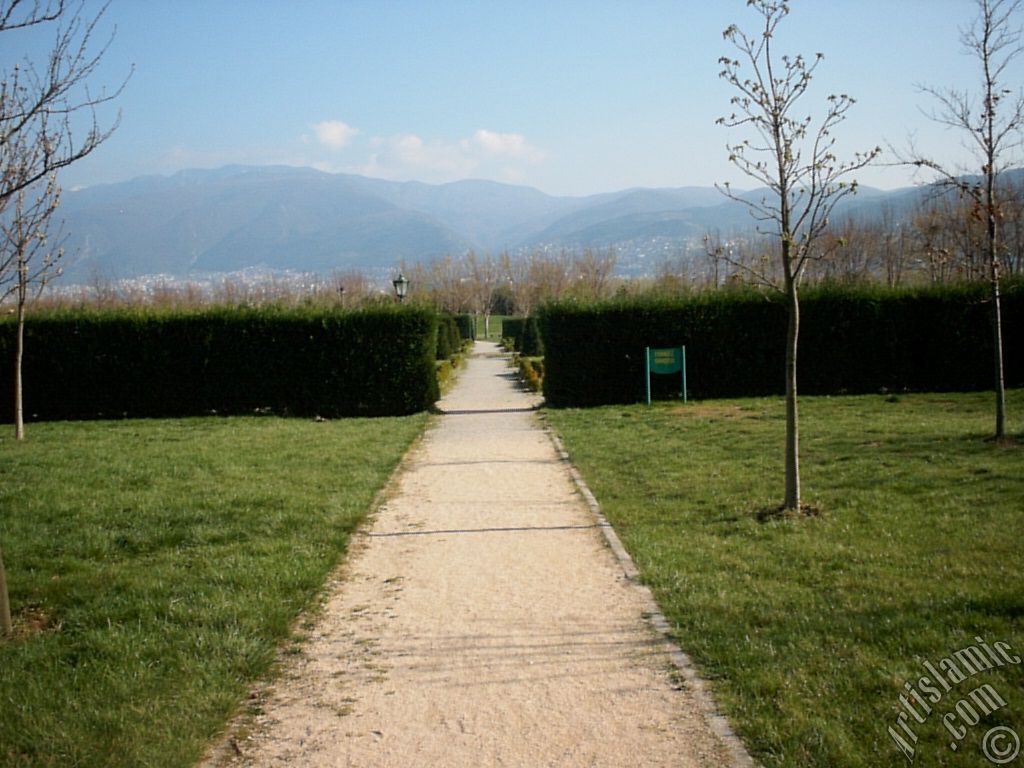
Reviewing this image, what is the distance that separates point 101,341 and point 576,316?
11.4 metres

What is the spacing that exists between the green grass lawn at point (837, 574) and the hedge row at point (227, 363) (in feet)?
28.2

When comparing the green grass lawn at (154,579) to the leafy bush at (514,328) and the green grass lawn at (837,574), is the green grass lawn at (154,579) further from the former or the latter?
the leafy bush at (514,328)

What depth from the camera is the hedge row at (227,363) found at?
20.4m

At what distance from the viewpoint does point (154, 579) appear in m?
6.41

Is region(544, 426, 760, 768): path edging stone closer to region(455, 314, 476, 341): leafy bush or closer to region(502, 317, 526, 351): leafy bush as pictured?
region(502, 317, 526, 351): leafy bush

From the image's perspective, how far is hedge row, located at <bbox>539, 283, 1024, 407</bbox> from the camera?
2031cm

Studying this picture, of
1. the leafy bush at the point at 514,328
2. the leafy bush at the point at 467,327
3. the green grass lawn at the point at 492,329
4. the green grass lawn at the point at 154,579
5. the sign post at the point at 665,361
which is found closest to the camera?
the green grass lawn at the point at 154,579

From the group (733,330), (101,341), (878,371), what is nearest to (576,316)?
(733,330)

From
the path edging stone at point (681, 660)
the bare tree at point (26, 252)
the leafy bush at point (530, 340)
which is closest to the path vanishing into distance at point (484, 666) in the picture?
the path edging stone at point (681, 660)

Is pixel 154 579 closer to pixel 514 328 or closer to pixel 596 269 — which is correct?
pixel 514 328

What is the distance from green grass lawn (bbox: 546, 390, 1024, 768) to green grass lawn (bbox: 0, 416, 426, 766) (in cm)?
263

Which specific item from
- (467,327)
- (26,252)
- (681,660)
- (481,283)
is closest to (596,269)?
(467,327)

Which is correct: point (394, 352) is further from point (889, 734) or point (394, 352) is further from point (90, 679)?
point (889, 734)

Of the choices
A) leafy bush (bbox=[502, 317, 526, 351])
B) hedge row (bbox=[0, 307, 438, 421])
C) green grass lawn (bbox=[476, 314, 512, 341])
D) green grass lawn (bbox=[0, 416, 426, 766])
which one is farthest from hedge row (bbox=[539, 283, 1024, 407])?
green grass lawn (bbox=[476, 314, 512, 341])
